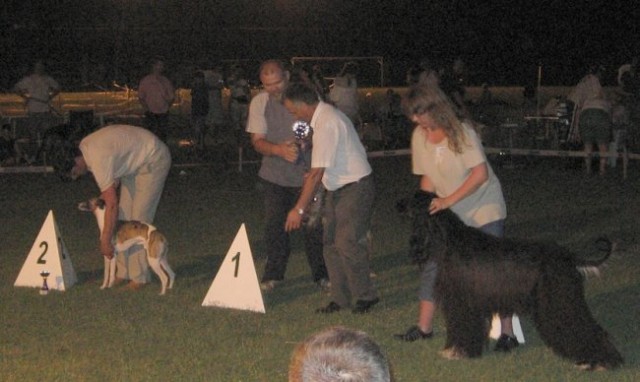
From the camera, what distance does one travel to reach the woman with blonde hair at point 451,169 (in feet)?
23.2

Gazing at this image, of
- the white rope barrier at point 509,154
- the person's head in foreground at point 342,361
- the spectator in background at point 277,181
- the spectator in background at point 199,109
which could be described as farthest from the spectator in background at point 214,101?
the person's head in foreground at point 342,361

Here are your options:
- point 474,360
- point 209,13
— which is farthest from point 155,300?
point 209,13

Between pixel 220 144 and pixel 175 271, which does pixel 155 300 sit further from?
pixel 220 144

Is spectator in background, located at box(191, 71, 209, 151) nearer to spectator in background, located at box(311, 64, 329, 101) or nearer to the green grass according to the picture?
spectator in background, located at box(311, 64, 329, 101)

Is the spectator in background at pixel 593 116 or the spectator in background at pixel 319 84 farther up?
the spectator in background at pixel 319 84

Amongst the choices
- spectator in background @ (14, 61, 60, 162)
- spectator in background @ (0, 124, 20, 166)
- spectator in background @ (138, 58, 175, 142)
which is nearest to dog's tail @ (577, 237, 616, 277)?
spectator in background @ (138, 58, 175, 142)

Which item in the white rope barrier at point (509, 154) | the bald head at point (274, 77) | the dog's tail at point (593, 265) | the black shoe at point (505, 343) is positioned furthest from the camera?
the white rope barrier at point (509, 154)

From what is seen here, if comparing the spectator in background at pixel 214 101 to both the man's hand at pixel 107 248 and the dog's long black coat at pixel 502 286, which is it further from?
the dog's long black coat at pixel 502 286

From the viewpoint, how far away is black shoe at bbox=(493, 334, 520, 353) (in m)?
7.41

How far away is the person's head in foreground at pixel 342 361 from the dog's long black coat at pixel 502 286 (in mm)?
3857

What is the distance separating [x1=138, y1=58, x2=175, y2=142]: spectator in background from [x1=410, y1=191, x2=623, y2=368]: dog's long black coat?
13026 mm

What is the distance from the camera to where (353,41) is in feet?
190

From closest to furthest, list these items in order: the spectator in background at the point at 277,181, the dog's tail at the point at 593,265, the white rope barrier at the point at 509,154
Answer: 1. the dog's tail at the point at 593,265
2. the spectator in background at the point at 277,181
3. the white rope barrier at the point at 509,154

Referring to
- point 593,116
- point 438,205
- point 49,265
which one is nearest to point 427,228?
point 438,205
